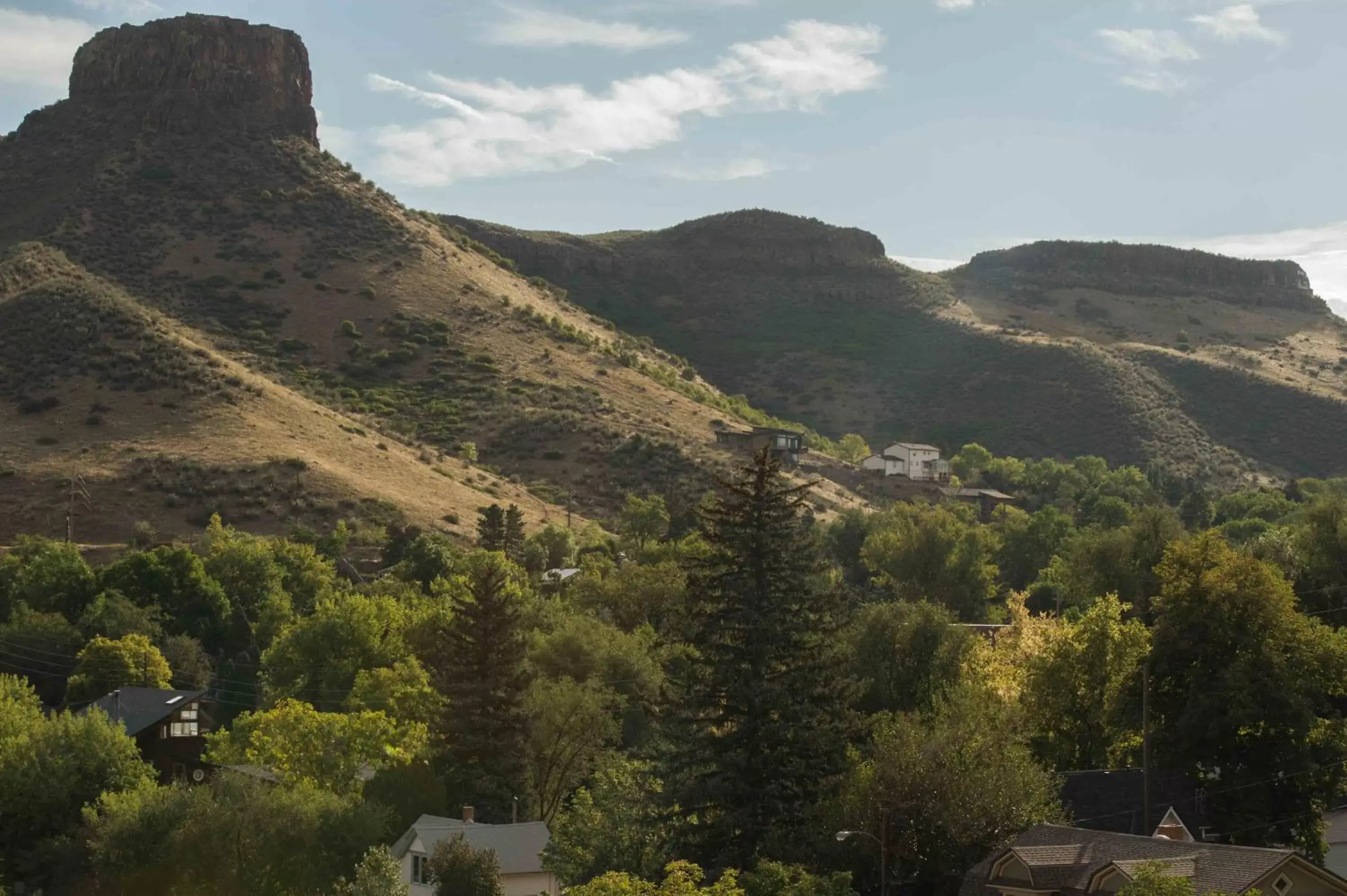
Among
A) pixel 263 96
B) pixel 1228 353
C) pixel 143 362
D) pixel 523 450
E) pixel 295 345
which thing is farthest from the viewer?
pixel 1228 353

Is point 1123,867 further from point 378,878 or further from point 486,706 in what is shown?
point 486,706

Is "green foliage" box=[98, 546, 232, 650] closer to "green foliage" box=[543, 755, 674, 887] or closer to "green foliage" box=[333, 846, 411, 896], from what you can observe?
"green foliage" box=[543, 755, 674, 887]

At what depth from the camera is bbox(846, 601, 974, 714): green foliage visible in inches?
1994

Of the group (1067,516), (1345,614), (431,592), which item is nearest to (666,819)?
(1345,614)

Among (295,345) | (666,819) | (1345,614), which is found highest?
(295,345)

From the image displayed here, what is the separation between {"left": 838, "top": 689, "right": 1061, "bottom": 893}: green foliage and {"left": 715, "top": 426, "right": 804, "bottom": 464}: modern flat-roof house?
69.9 m

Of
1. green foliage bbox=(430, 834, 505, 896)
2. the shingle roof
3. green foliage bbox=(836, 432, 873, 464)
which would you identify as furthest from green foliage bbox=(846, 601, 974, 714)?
green foliage bbox=(836, 432, 873, 464)

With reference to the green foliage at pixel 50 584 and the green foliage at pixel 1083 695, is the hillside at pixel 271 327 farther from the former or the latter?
the green foliage at pixel 1083 695

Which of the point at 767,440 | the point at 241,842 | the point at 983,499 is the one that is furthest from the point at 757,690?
the point at 983,499

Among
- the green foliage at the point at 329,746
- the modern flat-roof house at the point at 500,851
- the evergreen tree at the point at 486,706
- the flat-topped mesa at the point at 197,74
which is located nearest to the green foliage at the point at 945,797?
the modern flat-roof house at the point at 500,851

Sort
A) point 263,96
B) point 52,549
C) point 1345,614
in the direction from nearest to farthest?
point 1345,614 → point 52,549 → point 263,96

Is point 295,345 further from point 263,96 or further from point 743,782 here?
point 743,782

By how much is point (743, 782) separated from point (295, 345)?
84.3m

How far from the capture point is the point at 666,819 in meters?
39.9
